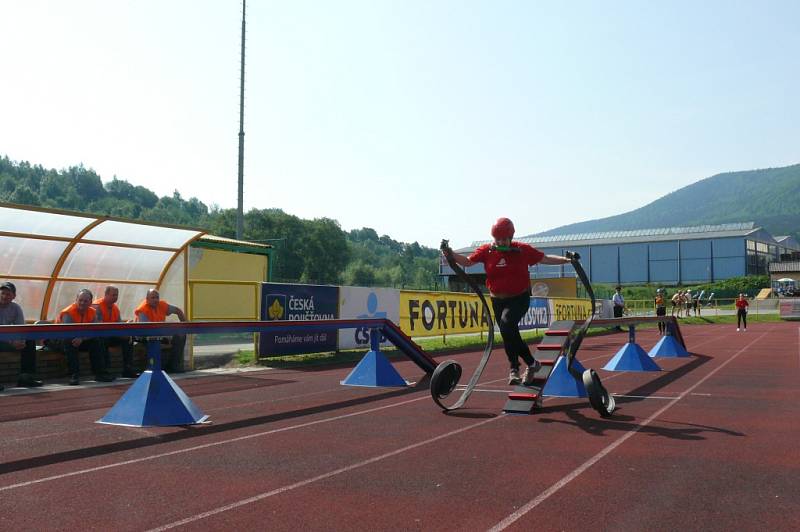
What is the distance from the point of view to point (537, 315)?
2831 cm

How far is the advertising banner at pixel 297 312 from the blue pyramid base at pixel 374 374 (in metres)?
4.57

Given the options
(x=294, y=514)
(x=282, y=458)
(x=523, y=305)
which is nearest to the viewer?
(x=294, y=514)

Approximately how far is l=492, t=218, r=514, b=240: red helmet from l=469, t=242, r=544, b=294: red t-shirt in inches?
5.9

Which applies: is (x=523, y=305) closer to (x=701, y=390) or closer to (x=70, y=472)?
(x=701, y=390)

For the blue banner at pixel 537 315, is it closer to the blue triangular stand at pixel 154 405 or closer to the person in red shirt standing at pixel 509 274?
the person in red shirt standing at pixel 509 274

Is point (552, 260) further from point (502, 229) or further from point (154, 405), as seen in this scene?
point (154, 405)

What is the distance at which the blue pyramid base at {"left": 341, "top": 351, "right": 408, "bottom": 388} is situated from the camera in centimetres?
1088

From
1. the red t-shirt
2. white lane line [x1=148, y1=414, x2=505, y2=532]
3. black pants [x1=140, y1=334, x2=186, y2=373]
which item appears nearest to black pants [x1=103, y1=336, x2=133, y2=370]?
black pants [x1=140, y1=334, x2=186, y2=373]

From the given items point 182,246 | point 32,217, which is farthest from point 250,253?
point 32,217

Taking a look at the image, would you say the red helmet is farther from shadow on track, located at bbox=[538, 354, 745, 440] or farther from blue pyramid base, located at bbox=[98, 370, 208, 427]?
blue pyramid base, located at bbox=[98, 370, 208, 427]

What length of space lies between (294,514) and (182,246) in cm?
1134

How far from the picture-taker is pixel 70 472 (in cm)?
534

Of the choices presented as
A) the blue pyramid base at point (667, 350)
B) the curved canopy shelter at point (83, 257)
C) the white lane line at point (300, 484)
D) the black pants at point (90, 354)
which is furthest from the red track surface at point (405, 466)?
the blue pyramid base at point (667, 350)

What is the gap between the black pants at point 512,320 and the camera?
8.23 metres
